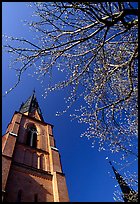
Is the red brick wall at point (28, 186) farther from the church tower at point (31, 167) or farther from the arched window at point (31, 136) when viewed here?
the arched window at point (31, 136)

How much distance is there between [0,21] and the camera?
3496 millimetres

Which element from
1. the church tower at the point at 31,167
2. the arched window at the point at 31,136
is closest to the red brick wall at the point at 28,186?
the church tower at the point at 31,167

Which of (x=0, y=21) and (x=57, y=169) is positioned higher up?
(x=57, y=169)

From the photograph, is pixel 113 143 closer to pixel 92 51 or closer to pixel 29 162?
pixel 92 51

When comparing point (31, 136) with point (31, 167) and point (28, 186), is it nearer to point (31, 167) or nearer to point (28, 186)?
point (31, 167)

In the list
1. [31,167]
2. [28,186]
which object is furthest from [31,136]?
[28,186]

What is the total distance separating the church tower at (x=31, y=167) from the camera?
41.4 ft

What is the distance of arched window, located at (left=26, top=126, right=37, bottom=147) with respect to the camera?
19.6 meters

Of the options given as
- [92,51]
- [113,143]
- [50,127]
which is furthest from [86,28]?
[50,127]

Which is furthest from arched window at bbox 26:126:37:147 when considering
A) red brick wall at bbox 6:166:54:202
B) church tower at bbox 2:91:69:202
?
red brick wall at bbox 6:166:54:202

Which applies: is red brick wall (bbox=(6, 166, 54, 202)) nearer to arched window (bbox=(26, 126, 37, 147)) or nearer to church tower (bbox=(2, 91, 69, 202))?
church tower (bbox=(2, 91, 69, 202))

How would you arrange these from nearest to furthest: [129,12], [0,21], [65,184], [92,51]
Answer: [0,21]
[129,12]
[92,51]
[65,184]

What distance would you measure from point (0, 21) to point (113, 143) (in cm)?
475

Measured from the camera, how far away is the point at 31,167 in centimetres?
1519
